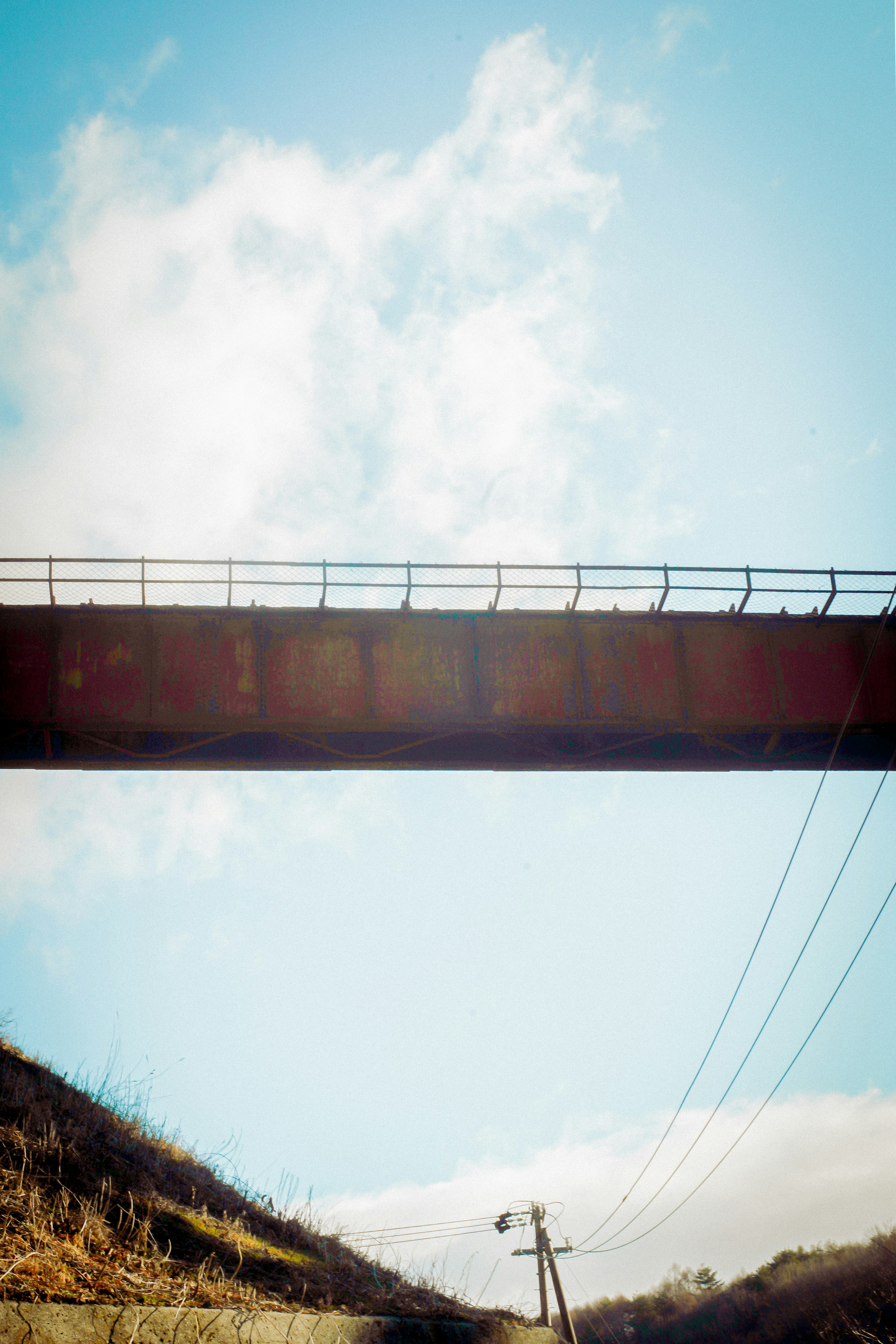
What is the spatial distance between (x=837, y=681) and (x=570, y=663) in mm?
4139

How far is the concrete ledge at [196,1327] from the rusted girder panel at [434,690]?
23.2ft

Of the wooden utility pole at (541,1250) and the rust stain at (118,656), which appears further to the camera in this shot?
the wooden utility pole at (541,1250)

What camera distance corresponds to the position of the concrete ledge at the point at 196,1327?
586 centimetres

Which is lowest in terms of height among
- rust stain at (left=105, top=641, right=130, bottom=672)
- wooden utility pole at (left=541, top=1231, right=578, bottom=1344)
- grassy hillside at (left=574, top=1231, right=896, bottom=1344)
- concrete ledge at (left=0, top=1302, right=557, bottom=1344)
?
grassy hillside at (left=574, top=1231, right=896, bottom=1344)

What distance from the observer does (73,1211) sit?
8.12 meters

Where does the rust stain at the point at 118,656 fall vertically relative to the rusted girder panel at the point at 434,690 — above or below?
above

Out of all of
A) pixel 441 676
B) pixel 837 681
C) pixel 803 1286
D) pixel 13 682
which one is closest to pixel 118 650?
pixel 13 682

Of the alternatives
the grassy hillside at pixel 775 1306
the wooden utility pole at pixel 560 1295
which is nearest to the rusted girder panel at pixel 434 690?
the wooden utility pole at pixel 560 1295

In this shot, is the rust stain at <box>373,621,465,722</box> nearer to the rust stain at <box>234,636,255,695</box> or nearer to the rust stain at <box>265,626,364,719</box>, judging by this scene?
the rust stain at <box>265,626,364,719</box>

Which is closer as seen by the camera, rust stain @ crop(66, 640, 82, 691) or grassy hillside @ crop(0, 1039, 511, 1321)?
grassy hillside @ crop(0, 1039, 511, 1321)

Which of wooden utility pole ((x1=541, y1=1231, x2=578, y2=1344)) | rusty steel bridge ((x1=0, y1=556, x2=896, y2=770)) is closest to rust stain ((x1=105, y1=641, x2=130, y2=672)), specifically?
rusty steel bridge ((x1=0, y1=556, x2=896, y2=770))

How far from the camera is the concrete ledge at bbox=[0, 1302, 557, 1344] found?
19.2 ft

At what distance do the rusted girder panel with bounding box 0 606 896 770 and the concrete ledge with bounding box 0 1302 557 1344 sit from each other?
7.08 meters

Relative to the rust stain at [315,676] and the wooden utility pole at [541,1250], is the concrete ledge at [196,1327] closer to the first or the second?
the rust stain at [315,676]
